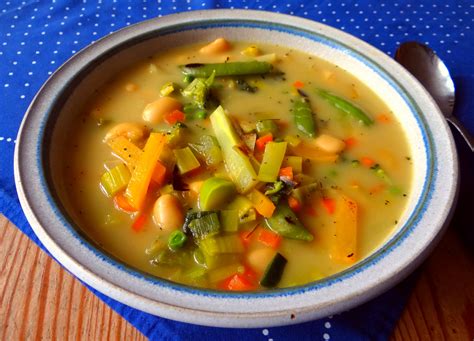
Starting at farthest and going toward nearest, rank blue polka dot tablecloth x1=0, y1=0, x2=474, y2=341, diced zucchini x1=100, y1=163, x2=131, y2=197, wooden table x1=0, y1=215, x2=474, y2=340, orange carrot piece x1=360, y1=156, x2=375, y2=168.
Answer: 1. blue polka dot tablecloth x1=0, y1=0, x2=474, y2=341
2. orange carrot piece x1=360, y1=156, x2=375, y2=168
3. diced zucchini x1=100, y1=163, x2=131, y2=197
4. wooden table x1=0, y1=215, x2=474, y2=340

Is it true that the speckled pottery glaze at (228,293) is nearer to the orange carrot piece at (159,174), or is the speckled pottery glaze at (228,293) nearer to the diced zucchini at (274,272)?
the diced zucchini at (274,272)

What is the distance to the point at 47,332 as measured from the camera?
1.15 meters

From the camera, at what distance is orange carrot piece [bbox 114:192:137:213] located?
4.38 ft

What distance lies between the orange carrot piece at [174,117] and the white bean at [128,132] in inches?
3.7

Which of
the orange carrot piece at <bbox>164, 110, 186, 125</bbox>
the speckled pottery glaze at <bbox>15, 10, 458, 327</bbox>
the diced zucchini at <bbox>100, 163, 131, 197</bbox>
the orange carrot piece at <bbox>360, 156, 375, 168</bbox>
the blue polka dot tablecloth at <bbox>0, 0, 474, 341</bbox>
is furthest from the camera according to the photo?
the blue polka dot tablecloth at <bbox>0, 0, 474, 341</bbox>

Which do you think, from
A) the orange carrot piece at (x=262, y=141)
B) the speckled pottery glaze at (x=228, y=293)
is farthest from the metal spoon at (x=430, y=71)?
the orange carrot piece at (x=262, y=141)

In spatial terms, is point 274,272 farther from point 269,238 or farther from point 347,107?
point 347,107

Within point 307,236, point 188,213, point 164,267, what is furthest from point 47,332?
point 307,236

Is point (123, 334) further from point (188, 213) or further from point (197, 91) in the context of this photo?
point (197, 91)

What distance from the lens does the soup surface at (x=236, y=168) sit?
1239mm

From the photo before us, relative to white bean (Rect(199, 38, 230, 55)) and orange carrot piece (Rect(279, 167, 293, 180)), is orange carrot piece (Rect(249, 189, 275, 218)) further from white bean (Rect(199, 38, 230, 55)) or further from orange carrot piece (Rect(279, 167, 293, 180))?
white bean (Rect(199, 38, 230, 55))

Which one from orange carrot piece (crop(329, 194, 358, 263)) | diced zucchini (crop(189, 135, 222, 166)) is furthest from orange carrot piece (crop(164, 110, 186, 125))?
orange carrot piece (crop(329, 194, 358, 263))

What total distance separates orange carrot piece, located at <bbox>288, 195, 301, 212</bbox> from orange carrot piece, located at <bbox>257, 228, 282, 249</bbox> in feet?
0.31

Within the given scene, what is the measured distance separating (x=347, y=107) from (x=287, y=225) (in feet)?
1.88
